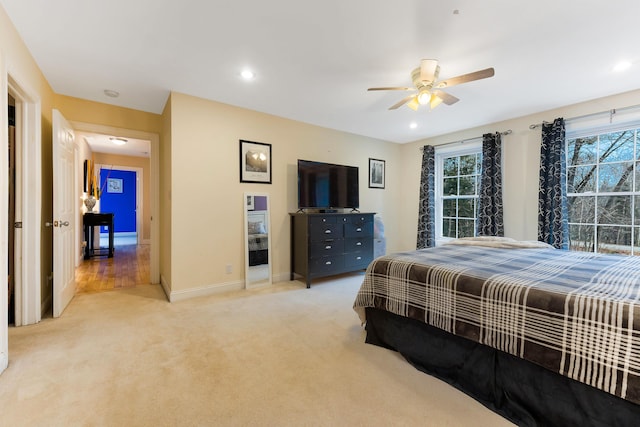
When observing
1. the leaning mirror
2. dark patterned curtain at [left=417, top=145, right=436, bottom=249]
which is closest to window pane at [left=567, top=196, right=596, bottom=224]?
dark patterned curtain at [left=417, top=145, right=436, bottom=249]

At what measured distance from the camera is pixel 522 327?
138 centimetres

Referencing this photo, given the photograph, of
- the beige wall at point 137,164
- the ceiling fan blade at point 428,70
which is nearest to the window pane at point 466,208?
the ceiling fan blade at point 428,70

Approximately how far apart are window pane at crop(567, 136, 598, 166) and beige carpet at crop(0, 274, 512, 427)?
3.59m

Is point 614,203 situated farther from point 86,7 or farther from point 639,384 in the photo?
point 86,7

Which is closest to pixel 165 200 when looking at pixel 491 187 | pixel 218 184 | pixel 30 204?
pixel 218 184

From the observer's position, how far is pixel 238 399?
1.54m

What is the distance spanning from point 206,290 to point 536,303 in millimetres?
3175

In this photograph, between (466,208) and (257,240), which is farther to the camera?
(466,208)

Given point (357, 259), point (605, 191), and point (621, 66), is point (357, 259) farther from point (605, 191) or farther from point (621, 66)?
point (621, 66)

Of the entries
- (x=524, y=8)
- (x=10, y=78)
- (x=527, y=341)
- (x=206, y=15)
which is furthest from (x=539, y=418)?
(x=10, y=78)

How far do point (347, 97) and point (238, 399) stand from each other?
3.07 meters

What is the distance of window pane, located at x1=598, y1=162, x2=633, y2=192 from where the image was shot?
3.23m

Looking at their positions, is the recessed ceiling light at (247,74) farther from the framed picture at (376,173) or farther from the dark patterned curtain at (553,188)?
the dark patterned curtain at (553,188)

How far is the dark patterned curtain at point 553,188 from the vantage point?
3.44 m
